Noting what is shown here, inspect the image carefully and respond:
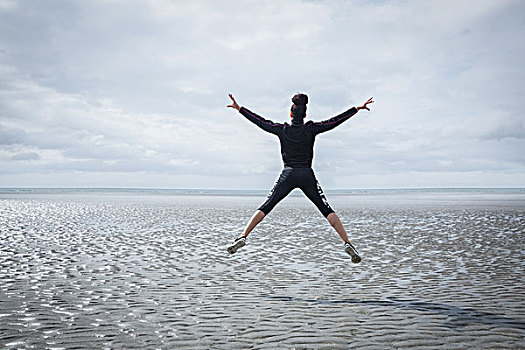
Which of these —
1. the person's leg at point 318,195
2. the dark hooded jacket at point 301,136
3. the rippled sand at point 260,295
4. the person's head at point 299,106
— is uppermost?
the person's head at point 299,106

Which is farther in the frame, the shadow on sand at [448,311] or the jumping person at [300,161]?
the jumping person at [300,161]

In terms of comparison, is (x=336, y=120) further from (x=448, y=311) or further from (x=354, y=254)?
(x=448, y=311)

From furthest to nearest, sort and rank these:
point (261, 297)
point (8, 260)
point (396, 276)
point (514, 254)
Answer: point (514, 254) < point (8, 260) < point (396, 276) < point (261, 297)

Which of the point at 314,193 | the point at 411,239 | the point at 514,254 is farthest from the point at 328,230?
the point at 314,193

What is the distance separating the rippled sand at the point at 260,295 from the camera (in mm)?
4961

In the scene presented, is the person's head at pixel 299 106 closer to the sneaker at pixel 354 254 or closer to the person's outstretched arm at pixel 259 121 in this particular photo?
the person's outstretched arm at pixel 259 121

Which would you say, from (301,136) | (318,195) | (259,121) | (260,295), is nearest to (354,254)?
(318,195)

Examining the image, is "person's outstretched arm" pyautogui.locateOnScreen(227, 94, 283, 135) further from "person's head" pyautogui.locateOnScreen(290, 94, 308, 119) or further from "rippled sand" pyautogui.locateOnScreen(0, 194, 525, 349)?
"rippled sand" pyautogui.locateOnScreen(0, 194, 525, 349)

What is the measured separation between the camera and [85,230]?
17547 mm

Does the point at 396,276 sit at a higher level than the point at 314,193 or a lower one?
lower

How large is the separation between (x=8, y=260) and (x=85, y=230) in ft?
24.1

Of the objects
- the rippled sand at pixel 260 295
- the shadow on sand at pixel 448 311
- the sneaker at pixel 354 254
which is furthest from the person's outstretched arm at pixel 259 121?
the shadow on sand at pixel 448 311

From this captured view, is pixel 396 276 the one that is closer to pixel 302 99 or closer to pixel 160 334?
pixel 302 99

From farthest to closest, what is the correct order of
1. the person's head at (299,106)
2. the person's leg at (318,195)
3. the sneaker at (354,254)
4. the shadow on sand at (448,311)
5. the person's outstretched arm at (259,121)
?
1. the person's outstretched arm at (259,121)
2. the person's head at (299,106)
3. the person's leg at (318,195)
4. the sneaker at (354,254)
5. the shadow on sand at (448,311)
